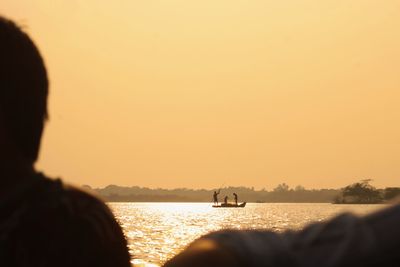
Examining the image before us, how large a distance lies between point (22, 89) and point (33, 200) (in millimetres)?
384

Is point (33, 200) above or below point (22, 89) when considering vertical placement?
below

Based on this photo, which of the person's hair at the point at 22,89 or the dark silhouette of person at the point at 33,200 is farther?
the person's hair at the point at 22,89

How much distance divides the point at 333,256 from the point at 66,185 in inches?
46.8

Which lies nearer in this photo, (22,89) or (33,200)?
(33,200)

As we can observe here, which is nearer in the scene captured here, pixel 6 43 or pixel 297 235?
pixel 297 235

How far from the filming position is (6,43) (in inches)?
81.9

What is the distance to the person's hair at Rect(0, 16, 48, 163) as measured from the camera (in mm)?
2084

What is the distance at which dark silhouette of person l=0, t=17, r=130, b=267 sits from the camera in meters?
1.92

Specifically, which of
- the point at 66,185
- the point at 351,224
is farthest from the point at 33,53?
the point at 351,224

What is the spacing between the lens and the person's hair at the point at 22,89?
2.08m

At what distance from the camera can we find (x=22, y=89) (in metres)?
2.13

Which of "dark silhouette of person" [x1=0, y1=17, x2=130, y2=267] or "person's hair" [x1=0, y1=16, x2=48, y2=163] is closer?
"dark silhouette of person" [x1=0, y1=17, x2=130, y2=267]

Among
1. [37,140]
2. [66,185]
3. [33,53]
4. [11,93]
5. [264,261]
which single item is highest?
[33,53]

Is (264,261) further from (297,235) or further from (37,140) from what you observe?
(37,140)
